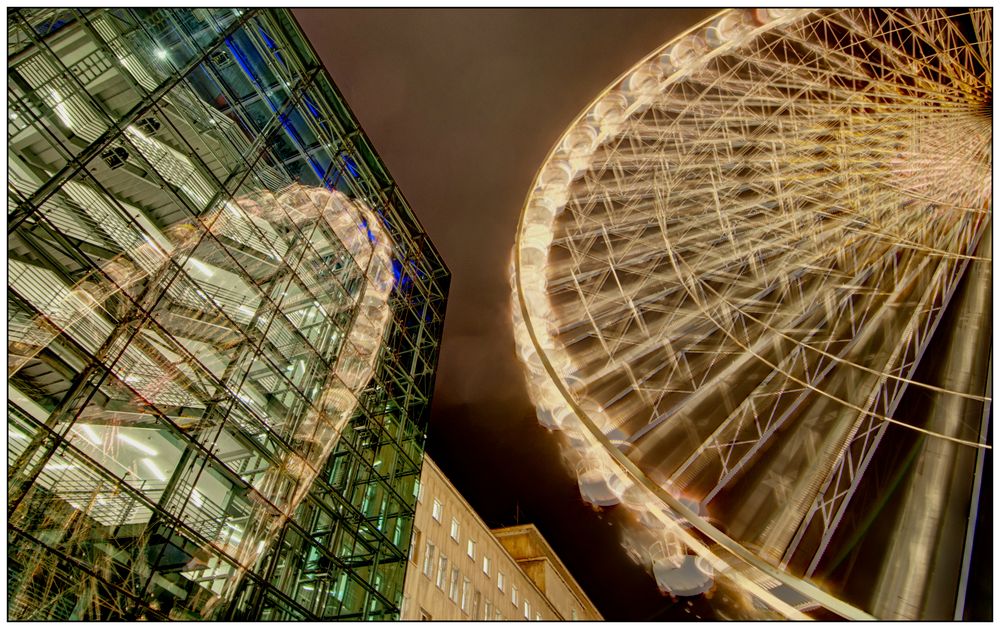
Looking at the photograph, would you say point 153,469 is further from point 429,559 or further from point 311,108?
point 429,559

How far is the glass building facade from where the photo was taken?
9594 mm

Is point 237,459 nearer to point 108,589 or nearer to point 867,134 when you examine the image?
point 108,589

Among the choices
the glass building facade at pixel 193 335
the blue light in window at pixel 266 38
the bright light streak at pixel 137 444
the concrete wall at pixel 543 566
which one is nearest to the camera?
the glass building facade at pixel 193 335

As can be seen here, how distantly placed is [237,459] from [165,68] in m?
9.49

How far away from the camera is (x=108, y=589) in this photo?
31.1 feet

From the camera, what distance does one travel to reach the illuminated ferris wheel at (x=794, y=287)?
1014 centimetres

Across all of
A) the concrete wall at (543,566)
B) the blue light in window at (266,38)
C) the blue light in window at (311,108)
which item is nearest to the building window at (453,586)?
the concrete wall at (543,566)

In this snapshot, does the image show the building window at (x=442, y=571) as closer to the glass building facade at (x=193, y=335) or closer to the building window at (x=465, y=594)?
the building window at (x=465, y=594)

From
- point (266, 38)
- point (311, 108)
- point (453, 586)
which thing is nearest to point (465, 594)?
point (453, 586)

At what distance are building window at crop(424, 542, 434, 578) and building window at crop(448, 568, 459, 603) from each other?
1.69 m

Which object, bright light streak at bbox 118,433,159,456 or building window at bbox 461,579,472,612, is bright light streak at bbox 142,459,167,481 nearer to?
bright light streak at bbox 118,433,159,456

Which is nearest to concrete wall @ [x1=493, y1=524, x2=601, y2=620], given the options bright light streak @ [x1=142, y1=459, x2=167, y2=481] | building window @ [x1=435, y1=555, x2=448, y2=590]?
building window @ [x1=435, y1=555, x2=448, y2=590]

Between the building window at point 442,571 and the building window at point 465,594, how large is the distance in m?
1.94

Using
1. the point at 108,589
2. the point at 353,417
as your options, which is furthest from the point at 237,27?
the point at 108,589
